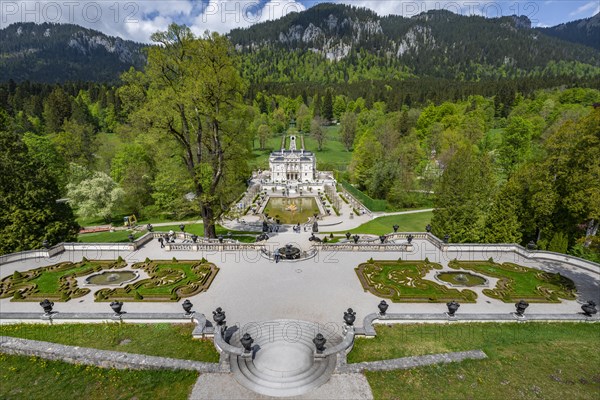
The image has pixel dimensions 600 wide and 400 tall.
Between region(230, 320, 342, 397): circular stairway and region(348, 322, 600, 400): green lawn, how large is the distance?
191cm

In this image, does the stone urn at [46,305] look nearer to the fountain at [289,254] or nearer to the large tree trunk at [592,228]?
the fountain at [289,254]

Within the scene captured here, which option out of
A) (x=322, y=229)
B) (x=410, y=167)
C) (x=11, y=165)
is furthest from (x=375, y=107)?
(x=11, y=165)

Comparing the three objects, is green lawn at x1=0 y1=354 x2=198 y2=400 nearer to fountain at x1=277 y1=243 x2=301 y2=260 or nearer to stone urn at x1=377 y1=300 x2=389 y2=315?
stone urn at x1=377 y1=300 x2=389 y2=315

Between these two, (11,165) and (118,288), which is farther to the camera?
(11,165)

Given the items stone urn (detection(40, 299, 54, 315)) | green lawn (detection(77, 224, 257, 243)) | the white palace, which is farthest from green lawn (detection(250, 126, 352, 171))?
stone urn (detection(40, 299, 54, 315))

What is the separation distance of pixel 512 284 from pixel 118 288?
28039 millimetres

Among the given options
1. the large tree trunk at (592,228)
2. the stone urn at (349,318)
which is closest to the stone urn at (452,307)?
the stone urn at (349,318)

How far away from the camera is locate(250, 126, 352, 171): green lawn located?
9612cm

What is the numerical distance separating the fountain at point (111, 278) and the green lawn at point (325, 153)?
67804mm

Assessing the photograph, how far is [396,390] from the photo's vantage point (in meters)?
11.8

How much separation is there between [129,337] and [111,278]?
8638 mm

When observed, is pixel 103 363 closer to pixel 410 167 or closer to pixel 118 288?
pixel 118 288

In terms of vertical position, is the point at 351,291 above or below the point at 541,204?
below

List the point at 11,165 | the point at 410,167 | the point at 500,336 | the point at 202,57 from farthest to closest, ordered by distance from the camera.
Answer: the point at 410,167, the point at 11,165, the point at 202,57, the point at 500,336
